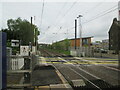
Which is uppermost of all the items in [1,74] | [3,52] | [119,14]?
[119,14]

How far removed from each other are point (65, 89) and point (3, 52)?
3.09m

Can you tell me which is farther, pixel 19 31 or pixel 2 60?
pixel 19 31

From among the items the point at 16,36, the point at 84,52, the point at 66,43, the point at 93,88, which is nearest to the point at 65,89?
the point at 93,88

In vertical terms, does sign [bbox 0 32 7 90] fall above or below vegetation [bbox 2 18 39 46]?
below

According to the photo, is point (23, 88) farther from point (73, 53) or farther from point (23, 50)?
point (73, 53)

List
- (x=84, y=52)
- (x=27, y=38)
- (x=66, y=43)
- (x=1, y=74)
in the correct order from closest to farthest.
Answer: (x=1, y=74), (x=84, y=52), (x=27, y=38), (x=66, y=43)

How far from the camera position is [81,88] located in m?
6.18

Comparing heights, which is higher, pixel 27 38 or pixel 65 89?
pixel 27 38

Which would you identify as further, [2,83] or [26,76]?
[26,76]

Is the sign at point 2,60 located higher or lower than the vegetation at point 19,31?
lower

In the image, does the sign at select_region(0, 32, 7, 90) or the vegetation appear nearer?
the sign at select_region(0, 32, 7, 90)

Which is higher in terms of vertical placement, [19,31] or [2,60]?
[19,31]

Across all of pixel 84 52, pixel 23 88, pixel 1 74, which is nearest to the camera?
pixel 1 74

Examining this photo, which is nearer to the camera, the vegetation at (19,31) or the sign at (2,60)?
the sign at (2,60)
